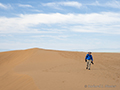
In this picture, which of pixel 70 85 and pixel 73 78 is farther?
pixel 73 78

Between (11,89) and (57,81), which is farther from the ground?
(57,81)

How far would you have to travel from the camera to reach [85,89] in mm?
8750

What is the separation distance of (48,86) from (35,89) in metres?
0.84

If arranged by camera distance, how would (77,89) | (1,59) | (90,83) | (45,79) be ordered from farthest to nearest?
(1,59)
(45,79)
(90,83)
(77,89)

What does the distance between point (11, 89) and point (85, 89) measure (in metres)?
5.87

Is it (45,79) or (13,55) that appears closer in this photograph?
(45,79)

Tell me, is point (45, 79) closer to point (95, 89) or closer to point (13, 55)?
point (95, 89)

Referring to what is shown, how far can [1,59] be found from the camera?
2783 cm

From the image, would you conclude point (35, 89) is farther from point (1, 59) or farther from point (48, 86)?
point (1, 59)

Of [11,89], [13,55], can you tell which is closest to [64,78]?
[11,89]

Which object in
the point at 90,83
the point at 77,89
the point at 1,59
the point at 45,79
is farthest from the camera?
the point at 1,59

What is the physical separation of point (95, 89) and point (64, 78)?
2649 millimetres

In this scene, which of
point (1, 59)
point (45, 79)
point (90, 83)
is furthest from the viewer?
point (1, 59)

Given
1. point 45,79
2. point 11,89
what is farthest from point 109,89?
point 11,89
